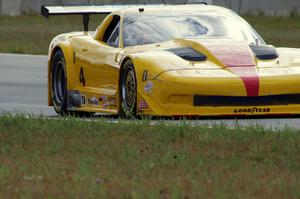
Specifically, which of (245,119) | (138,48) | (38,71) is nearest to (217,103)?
(245,119)

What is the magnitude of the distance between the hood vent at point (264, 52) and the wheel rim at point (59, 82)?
2.82m

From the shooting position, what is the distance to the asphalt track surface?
38.1 ft

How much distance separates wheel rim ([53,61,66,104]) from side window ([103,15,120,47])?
790mm

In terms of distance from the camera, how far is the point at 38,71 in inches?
811

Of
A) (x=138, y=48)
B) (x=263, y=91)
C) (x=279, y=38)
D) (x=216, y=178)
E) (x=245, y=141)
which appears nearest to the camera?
(x=216, y=178)

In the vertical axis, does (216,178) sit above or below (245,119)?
above

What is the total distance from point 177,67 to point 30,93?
5585 millimetres

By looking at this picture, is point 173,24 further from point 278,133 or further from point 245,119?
point 278,133

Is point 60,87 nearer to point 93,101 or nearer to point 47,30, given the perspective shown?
point 93,101

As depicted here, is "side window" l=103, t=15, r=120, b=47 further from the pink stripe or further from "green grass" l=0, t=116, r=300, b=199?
"green grass" l=0, t=116, r=300, b=199

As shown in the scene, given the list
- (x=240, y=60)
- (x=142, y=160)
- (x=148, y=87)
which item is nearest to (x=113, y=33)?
(x=148, y=87)

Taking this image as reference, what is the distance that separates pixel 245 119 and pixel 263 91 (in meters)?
0.38

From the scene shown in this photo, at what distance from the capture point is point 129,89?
12.5 metres

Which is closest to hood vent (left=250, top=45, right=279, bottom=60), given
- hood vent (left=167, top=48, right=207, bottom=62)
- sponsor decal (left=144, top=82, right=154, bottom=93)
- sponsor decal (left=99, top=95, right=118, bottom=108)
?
hood vent (left=167, top=48, right=207, bottom=62)
